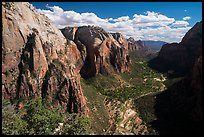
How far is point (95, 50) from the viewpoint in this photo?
96750 mm

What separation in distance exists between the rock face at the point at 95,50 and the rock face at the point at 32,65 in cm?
2426

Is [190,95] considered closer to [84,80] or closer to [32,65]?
[84,80]

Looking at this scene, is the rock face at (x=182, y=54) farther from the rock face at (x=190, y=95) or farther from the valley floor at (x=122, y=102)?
the rock face at (x=190, y=95)

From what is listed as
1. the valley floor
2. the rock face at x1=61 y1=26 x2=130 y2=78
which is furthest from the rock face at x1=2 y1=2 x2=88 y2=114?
the rock face at x1=61 y1=26 x2=130 y2=78

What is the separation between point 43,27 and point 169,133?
125ft

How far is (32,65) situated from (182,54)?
269 ft

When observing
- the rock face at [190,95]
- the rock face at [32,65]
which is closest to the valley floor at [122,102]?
the rock face at [190,95]

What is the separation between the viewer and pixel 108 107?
248 feet

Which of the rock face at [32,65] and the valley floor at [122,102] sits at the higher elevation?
the rock face at [32,65]

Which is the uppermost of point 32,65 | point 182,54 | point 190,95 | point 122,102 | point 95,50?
point 95,50

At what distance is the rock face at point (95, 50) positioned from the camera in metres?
95.4

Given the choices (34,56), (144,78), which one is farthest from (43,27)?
(144,78)

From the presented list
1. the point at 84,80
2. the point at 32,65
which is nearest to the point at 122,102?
the point at 84,80

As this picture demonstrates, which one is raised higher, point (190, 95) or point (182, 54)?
point (182, 54)
